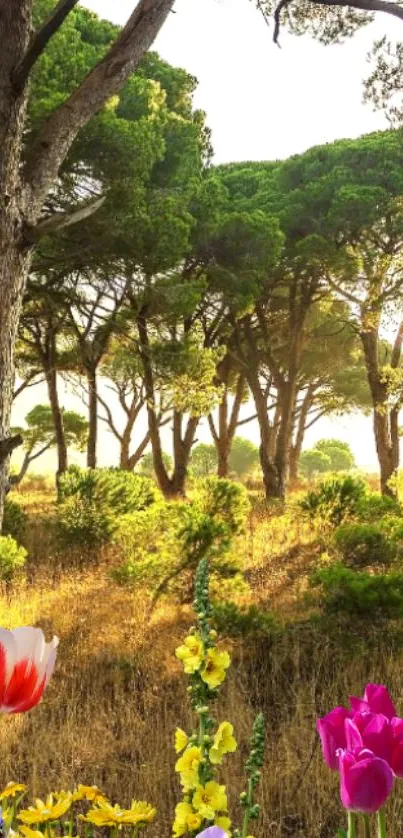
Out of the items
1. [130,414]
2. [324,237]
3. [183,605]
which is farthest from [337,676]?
[130,414]

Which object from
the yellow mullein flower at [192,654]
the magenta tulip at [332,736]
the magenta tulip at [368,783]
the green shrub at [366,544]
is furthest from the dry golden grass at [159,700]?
the magenta tulip at [368,783]

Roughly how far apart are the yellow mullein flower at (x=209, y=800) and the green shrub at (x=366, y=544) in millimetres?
6775

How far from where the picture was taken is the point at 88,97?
4.32 m

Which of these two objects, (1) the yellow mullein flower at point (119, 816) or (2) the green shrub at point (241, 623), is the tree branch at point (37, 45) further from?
(2) the green shrub at point (241, 623)

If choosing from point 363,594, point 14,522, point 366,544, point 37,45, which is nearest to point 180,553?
point 363,594

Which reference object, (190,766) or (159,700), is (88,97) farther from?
(190,766)

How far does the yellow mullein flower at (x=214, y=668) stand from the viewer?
50.8 inches

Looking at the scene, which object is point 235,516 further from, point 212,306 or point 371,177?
point 371,177

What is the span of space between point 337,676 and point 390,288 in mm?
13743

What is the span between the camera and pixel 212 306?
1767cm

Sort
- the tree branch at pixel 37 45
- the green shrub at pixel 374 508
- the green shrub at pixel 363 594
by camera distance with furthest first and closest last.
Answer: the green shrub at pixel 374 508 < the green shrub at pixel 363 594 < the tree branch at pixel 37 45

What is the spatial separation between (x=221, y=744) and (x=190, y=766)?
7 centimetres

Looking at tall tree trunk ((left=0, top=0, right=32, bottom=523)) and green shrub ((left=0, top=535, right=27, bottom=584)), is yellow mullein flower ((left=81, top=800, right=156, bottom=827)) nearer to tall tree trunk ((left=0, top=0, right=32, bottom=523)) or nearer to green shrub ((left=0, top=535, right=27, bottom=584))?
tall tree trunk ((left=0, top=0, right=32, bottom=523))

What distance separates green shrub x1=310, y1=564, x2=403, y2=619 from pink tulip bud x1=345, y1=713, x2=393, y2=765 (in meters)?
4.78
